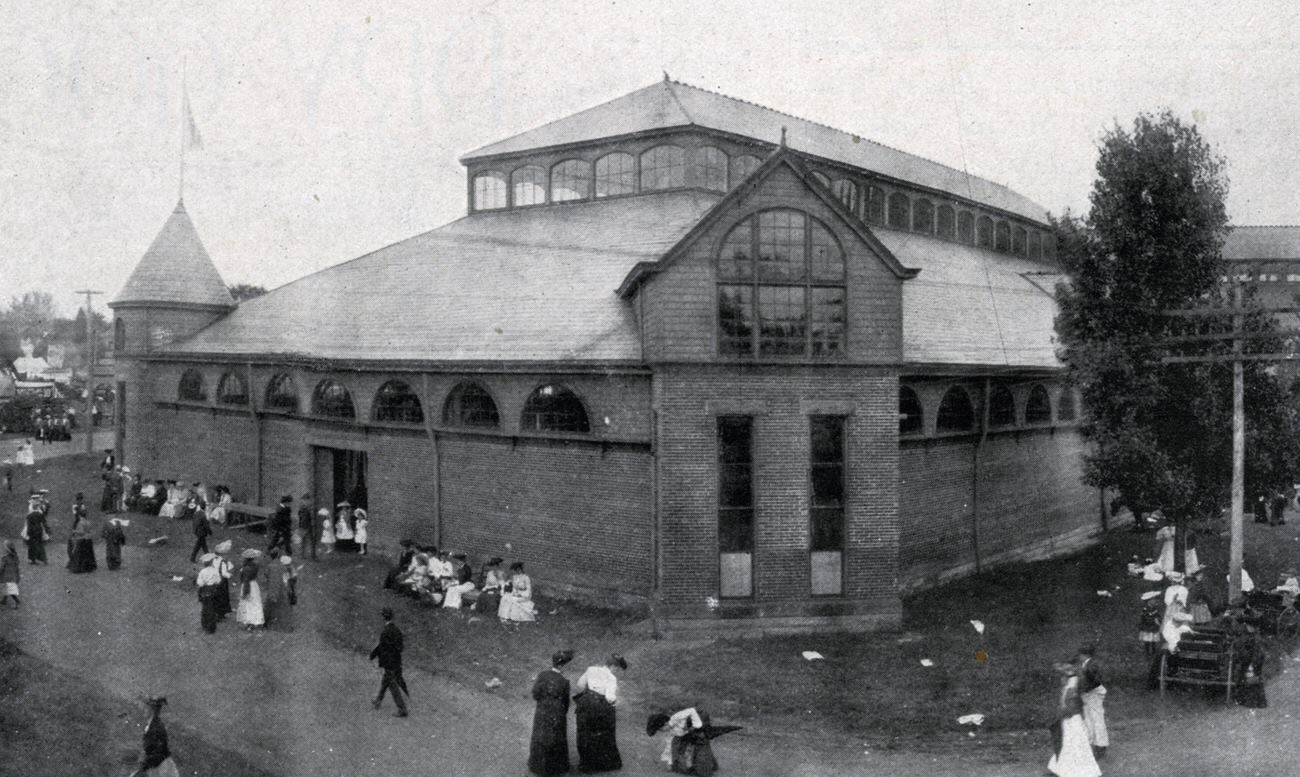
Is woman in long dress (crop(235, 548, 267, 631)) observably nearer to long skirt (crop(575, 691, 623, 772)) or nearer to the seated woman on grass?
the seated woman on grass

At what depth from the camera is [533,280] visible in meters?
24.2

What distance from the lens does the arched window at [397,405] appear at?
76.8 feet

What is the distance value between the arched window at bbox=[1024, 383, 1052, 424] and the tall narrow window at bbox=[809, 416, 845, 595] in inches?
364

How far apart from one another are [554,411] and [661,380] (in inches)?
130

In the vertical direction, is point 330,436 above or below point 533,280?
below

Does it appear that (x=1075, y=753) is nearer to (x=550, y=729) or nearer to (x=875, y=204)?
(x=550, y=729)

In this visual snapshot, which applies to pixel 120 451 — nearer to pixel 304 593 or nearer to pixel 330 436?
pixel 330 436

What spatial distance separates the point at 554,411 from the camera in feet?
67.6

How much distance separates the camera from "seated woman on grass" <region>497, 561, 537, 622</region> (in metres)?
19.0

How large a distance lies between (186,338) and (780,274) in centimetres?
2376

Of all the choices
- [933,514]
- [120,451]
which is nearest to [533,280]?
[933,514]

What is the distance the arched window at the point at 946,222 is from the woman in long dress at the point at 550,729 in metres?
29.7

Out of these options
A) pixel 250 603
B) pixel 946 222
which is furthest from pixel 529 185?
Result: pixel 250 603

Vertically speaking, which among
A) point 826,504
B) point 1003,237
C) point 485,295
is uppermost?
point 1003,237
